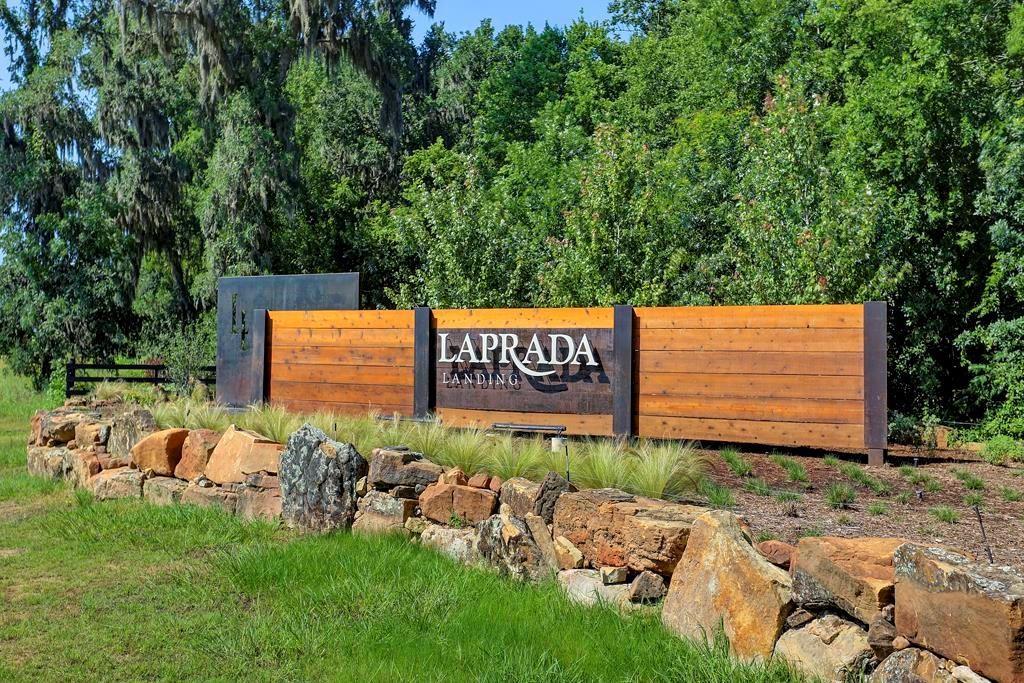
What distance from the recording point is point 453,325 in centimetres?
1157

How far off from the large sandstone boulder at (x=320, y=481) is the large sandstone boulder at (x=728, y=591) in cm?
289

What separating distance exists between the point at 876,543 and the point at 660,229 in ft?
40.1

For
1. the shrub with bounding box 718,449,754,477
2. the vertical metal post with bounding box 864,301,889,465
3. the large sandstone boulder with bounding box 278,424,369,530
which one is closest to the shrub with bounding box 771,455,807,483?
the shrub with bounding box 718,449,754,477

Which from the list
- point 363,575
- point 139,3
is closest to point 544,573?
point 363,575

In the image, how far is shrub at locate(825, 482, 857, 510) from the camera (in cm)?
636

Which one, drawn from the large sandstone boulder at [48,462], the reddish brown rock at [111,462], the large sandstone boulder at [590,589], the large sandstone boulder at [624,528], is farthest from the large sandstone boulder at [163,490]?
the large sandstone boulder at [590,589]

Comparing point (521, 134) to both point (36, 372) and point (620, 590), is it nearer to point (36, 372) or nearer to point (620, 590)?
point (36, 372)

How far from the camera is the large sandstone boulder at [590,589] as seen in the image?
4773 mm

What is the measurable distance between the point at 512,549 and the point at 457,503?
2.74ft

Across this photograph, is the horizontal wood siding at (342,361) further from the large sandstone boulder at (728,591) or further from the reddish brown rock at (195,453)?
the large sandstone boulder at (728,591)

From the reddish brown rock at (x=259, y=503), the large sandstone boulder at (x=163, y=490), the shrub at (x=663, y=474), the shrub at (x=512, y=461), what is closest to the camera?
the shrub at (x=663, y=474)

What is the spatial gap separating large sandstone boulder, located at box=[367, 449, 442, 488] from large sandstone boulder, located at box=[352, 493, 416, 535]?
10 centimetres

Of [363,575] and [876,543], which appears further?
[363,575]

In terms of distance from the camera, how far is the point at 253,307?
13.4 metres
